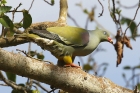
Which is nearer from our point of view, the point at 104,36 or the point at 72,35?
the point at 72,35

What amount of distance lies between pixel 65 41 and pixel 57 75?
703 mm

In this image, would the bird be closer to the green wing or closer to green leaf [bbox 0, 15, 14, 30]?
the green wing

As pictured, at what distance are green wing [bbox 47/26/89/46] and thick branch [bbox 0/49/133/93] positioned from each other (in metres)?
0.61

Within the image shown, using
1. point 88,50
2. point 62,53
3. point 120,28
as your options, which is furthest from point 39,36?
point 120,28

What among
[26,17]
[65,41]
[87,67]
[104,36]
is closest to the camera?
[26,17]

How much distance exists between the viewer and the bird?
256cm

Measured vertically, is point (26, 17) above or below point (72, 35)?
above

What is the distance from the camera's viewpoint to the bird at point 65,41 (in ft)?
8.41

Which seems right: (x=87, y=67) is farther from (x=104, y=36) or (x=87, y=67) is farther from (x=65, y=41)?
(x=65, y=41)

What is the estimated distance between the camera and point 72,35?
2.80m

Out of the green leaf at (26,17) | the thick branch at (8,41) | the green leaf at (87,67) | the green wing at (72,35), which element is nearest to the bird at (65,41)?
the green wing at (72,35)

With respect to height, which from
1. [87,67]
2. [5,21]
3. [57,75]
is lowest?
[87,67]

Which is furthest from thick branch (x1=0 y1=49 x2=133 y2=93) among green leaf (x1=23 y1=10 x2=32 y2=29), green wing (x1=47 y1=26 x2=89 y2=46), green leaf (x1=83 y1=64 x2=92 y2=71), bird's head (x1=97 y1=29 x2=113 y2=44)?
green leaf (x1=83 y1=64 x2=92 y2=71)

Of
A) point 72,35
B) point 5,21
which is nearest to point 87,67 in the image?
point 72,35
